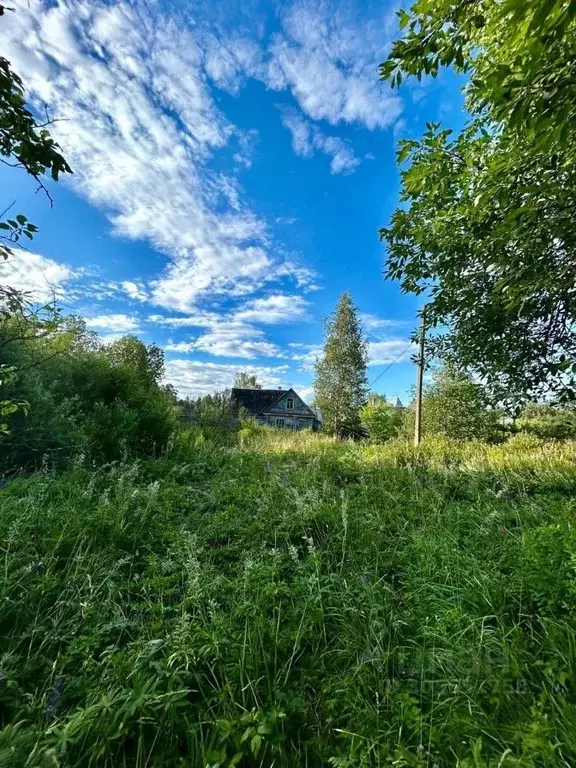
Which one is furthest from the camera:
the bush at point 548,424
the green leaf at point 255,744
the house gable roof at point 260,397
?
the house gable roof at point 260,397

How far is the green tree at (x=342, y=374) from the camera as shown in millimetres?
23266

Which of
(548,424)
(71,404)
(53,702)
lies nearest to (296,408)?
(548,424)

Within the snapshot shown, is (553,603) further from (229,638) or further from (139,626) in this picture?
(139,626)

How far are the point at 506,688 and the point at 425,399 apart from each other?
13406 mm

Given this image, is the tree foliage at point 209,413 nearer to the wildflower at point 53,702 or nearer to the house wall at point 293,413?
the wildflower at point 53,702

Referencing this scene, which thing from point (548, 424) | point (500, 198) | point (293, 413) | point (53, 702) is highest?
point (293, 413)

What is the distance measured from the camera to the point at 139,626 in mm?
1808

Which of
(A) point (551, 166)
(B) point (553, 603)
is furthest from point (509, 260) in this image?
(B) point (553, 603)

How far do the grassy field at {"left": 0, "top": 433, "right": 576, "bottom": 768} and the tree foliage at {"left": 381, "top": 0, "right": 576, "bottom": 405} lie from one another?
2149 millimetres

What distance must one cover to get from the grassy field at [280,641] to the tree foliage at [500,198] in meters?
2.15

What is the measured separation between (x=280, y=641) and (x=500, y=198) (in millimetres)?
3660

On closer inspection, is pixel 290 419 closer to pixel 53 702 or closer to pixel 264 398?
pixel 264 398

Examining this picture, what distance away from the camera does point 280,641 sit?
1.73 metres

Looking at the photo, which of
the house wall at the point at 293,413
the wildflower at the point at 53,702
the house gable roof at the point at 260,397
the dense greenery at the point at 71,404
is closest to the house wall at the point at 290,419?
the house wall at the point at 293,413
